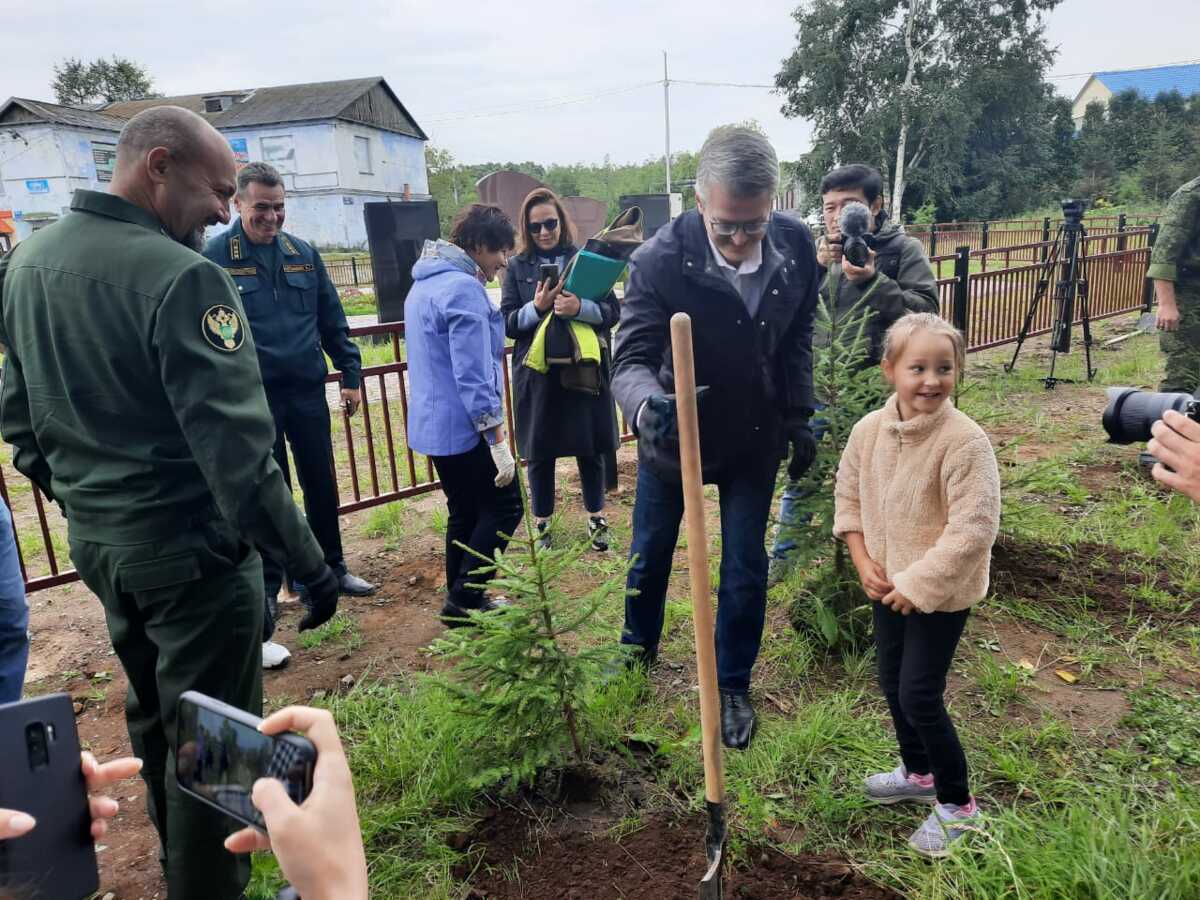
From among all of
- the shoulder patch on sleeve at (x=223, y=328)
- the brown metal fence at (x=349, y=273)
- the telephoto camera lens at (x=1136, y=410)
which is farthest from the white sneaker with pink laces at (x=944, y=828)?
the brown metal fence at (x=349, y=273)

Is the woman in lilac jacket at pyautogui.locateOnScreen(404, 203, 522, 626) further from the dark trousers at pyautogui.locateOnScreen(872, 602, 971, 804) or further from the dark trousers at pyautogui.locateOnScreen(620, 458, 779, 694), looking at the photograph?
the dark trousers at pyautogui.locateOnScreen(872, 602, 971, 804)

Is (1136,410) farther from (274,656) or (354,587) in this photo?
(354,587)

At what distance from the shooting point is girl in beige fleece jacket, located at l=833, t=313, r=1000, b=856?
1990 mm

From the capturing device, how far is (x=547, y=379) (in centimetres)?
421

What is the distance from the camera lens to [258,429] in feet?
6.03

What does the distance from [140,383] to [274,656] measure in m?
1.97

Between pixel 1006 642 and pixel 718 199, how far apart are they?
219 centimetres

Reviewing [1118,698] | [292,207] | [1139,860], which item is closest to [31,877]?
[1139,860]

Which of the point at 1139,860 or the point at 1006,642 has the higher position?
the point at 1139,860

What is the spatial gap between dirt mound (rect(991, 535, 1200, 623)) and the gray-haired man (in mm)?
1532

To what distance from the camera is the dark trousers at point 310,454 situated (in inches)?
144

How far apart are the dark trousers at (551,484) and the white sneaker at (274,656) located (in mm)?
1536

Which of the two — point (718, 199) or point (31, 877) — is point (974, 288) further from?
point (31, 877)

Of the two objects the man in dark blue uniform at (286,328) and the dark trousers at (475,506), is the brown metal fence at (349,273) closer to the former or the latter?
the man in dark blue uniform at (286,328)
